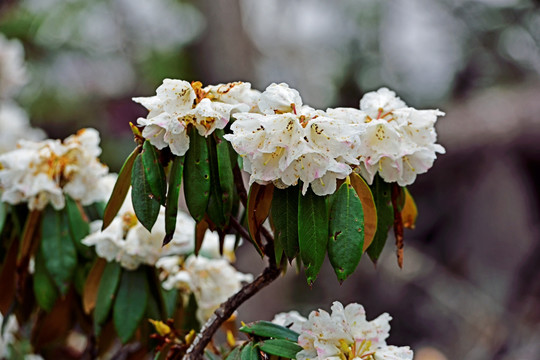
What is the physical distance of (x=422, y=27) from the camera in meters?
5.95

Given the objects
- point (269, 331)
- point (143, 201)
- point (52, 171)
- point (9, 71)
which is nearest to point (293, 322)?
point (269, 331)

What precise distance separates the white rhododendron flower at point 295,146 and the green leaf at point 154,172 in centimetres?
14

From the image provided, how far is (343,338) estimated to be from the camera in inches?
33.2

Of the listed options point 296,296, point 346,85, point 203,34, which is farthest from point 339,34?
point 296,296

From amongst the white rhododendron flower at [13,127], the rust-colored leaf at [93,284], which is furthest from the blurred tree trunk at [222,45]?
the rust-colored leaf at [93,284]

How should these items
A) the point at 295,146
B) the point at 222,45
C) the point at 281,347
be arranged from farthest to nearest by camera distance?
the point at 222,45
the point at 281,347
the point at 295,146

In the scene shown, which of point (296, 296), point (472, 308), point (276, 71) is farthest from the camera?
point (276, 71)

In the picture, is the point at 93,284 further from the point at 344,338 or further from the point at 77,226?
the point at 344,338

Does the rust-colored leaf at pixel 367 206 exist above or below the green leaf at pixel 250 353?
above

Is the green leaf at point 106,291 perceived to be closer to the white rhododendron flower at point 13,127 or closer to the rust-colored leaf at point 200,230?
the rust-colored leaf at point 200,230

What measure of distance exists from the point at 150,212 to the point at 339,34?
18.3ft

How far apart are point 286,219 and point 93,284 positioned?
1.89 ft

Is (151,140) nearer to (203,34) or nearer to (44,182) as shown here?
(44,182)

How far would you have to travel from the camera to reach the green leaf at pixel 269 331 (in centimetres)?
91
